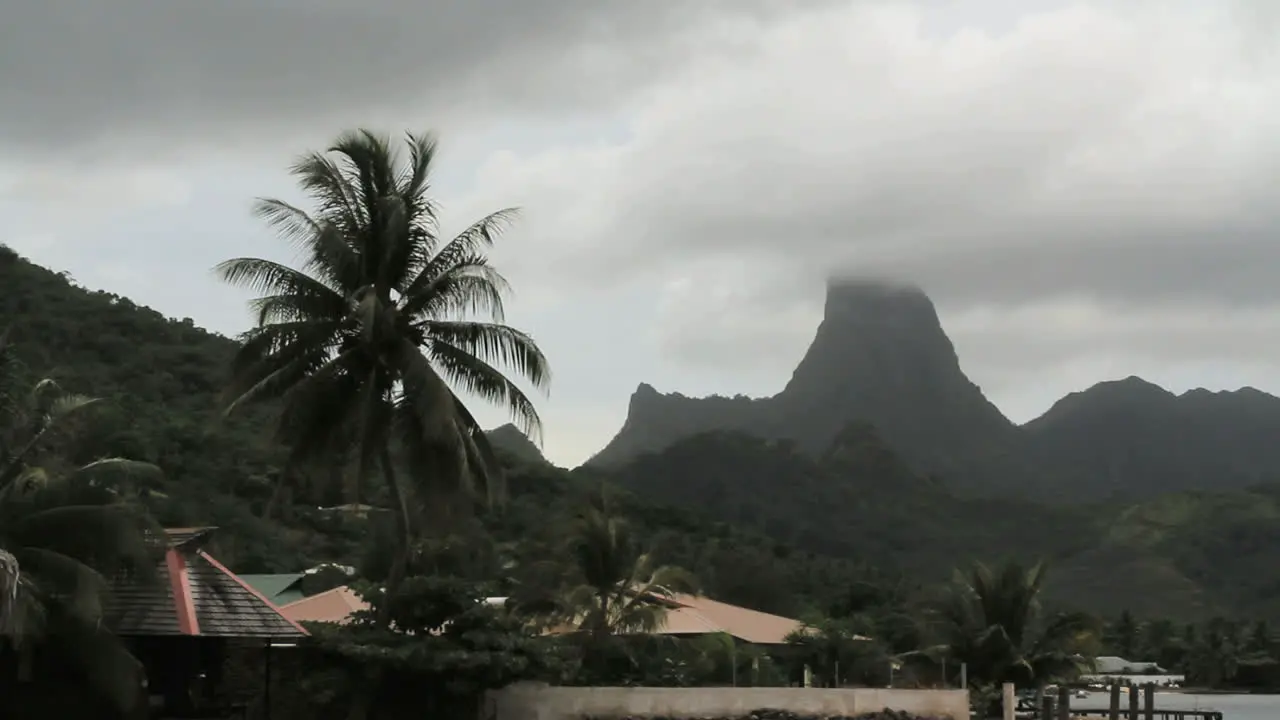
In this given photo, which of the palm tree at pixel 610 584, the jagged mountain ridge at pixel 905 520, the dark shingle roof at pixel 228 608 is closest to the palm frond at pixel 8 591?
the dark shingle roof at pixel 228 608

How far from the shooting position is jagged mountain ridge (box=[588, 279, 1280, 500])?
548ft

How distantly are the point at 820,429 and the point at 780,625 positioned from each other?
125 metres

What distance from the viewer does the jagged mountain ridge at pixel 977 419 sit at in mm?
167125

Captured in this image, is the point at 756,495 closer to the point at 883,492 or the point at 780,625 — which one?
the point at 883,492

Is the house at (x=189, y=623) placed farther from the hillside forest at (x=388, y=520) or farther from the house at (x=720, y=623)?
the house at (x=720, y=623)

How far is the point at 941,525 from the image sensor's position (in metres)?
126

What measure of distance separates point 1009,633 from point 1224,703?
50164mm

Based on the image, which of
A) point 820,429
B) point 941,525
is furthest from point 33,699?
point 820,429

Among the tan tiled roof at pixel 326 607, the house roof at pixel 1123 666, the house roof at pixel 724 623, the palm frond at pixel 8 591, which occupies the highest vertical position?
the palm frond at pixel 8 591

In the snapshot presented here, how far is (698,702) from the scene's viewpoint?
958 inches

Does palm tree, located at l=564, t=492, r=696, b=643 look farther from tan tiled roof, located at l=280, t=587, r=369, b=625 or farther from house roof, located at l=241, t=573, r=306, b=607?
house roof, located at l=241, t=573, r=306, b=607

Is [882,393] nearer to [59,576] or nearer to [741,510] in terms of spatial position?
[741,510]

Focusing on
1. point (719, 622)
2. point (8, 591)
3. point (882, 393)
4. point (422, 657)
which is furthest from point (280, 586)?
point (882, 393)

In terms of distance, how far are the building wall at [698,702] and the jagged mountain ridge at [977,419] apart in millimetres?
133617
